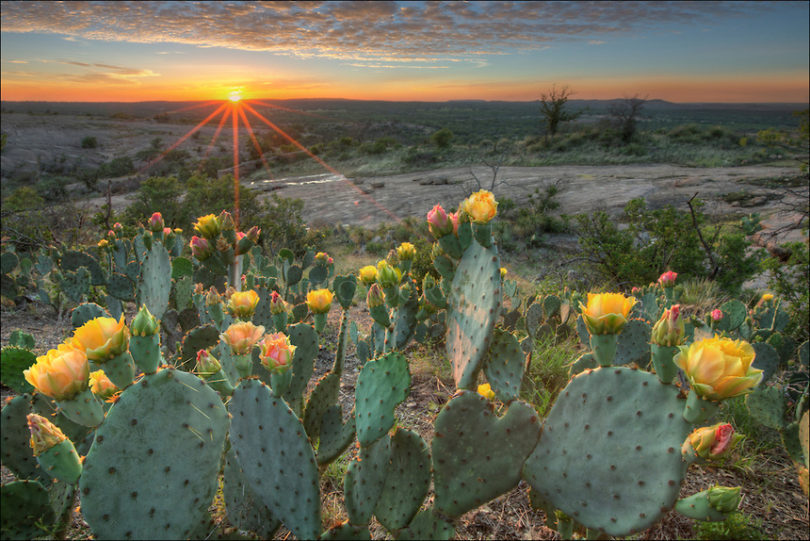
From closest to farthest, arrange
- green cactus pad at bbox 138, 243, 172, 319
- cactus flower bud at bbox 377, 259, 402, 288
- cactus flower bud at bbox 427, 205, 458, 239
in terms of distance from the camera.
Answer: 1. cactus flower bud at bbox 427, 205, 458, 239
2. cactus flower bud at bbox 377, 259, 402, 288
3. green cactus pad at bbox 138, 243, 172, 319

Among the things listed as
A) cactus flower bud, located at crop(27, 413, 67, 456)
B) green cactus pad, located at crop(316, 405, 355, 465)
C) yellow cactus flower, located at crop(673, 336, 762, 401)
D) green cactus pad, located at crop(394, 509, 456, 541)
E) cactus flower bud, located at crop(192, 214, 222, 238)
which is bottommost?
green cactus pad, located at crop(394, 509, 456, 541)

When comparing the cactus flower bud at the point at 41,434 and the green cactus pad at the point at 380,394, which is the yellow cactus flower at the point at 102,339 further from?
the green cactus pad at the point at 380,394

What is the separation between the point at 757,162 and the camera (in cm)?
1878

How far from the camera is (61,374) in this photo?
98 centimetres

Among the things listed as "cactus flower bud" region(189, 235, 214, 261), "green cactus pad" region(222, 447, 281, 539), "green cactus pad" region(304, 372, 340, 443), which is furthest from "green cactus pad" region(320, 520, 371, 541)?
"cactus flower bud" region(189, 235, 214, 261)

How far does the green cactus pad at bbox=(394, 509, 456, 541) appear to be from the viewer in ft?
4.33

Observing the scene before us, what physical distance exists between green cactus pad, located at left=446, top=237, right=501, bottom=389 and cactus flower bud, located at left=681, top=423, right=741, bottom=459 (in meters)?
0.58

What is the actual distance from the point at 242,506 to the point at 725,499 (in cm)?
139

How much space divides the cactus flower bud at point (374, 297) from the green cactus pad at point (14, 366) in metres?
1.50

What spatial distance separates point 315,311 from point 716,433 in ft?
4.54

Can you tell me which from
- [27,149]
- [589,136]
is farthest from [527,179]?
[27,149]

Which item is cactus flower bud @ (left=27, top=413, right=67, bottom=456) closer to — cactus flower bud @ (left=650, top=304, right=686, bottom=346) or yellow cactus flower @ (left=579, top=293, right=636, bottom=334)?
yellow cactus flower @ (left=579, top=293, right=636, bottom=334)

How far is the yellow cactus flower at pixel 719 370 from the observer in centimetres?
93

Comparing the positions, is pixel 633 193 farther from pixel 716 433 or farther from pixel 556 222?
pixel 716 433
